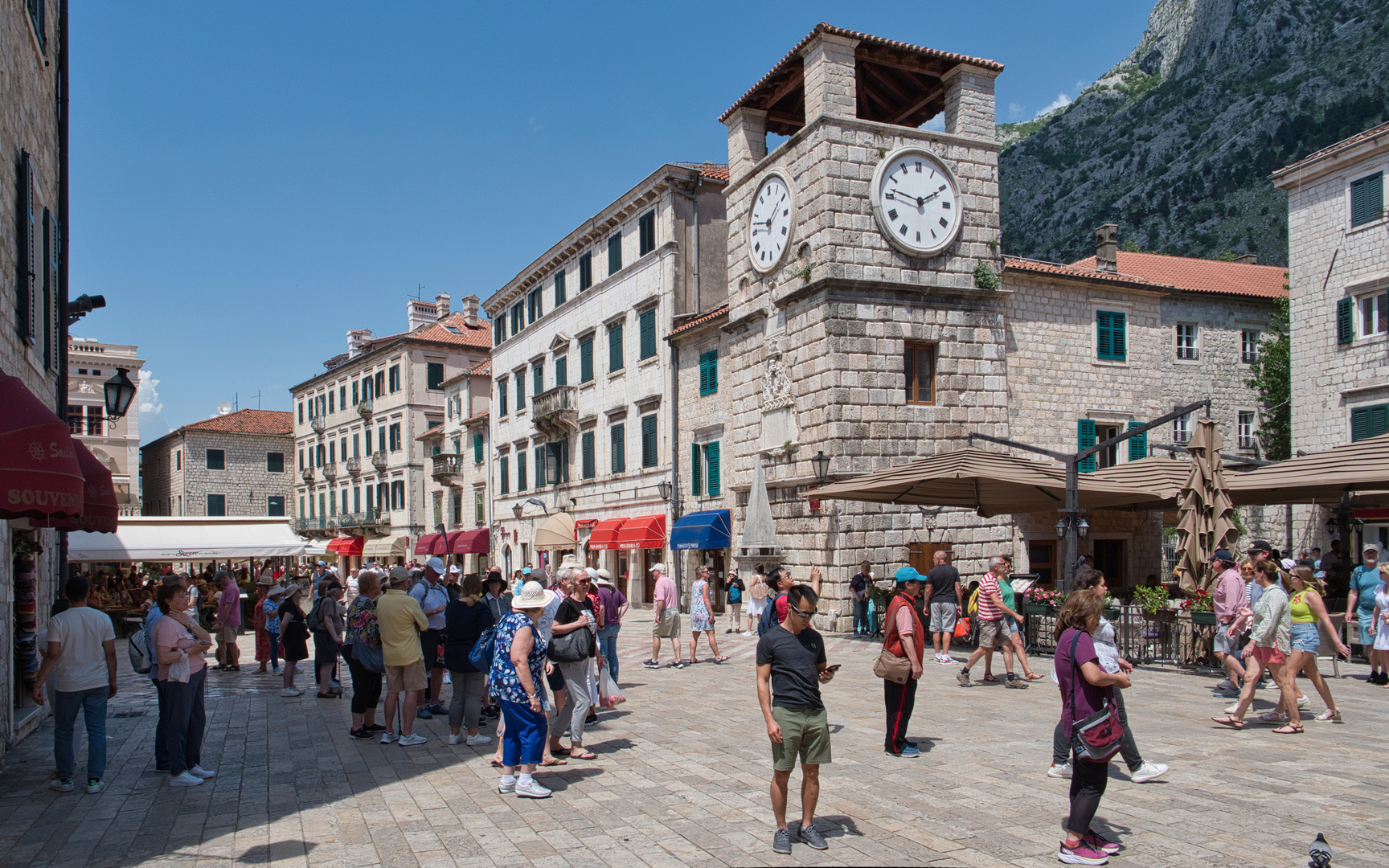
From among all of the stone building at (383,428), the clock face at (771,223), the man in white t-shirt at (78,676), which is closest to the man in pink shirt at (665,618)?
the man in white t-shirt at (78,676)

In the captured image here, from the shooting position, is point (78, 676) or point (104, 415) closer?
point (78, 676)

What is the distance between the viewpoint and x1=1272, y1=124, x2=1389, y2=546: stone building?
79.8ft

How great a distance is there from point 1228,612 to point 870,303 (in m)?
11.7

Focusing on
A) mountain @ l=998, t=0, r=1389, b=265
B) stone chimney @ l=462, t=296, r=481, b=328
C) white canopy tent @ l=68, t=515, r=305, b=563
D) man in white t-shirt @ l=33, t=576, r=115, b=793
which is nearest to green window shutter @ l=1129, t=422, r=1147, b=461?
white canopy tent @ l=68, t=515, r=305, b=563

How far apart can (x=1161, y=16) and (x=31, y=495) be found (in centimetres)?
15146

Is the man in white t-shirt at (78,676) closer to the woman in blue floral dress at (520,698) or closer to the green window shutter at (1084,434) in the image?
the woman in blue floral dress at (520,698)

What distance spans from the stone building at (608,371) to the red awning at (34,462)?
75.2 ft

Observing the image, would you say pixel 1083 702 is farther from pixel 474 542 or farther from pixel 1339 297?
pixel 474 542

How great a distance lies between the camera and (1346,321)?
82.4 ft

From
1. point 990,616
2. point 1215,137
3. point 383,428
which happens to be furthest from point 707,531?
point 1215,137

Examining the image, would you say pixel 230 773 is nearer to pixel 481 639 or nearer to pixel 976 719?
pixel 481 639

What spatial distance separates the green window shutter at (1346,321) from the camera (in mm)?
25000

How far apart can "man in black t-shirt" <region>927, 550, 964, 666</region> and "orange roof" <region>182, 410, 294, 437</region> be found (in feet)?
202

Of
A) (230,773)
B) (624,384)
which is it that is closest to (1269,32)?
(624,384)
